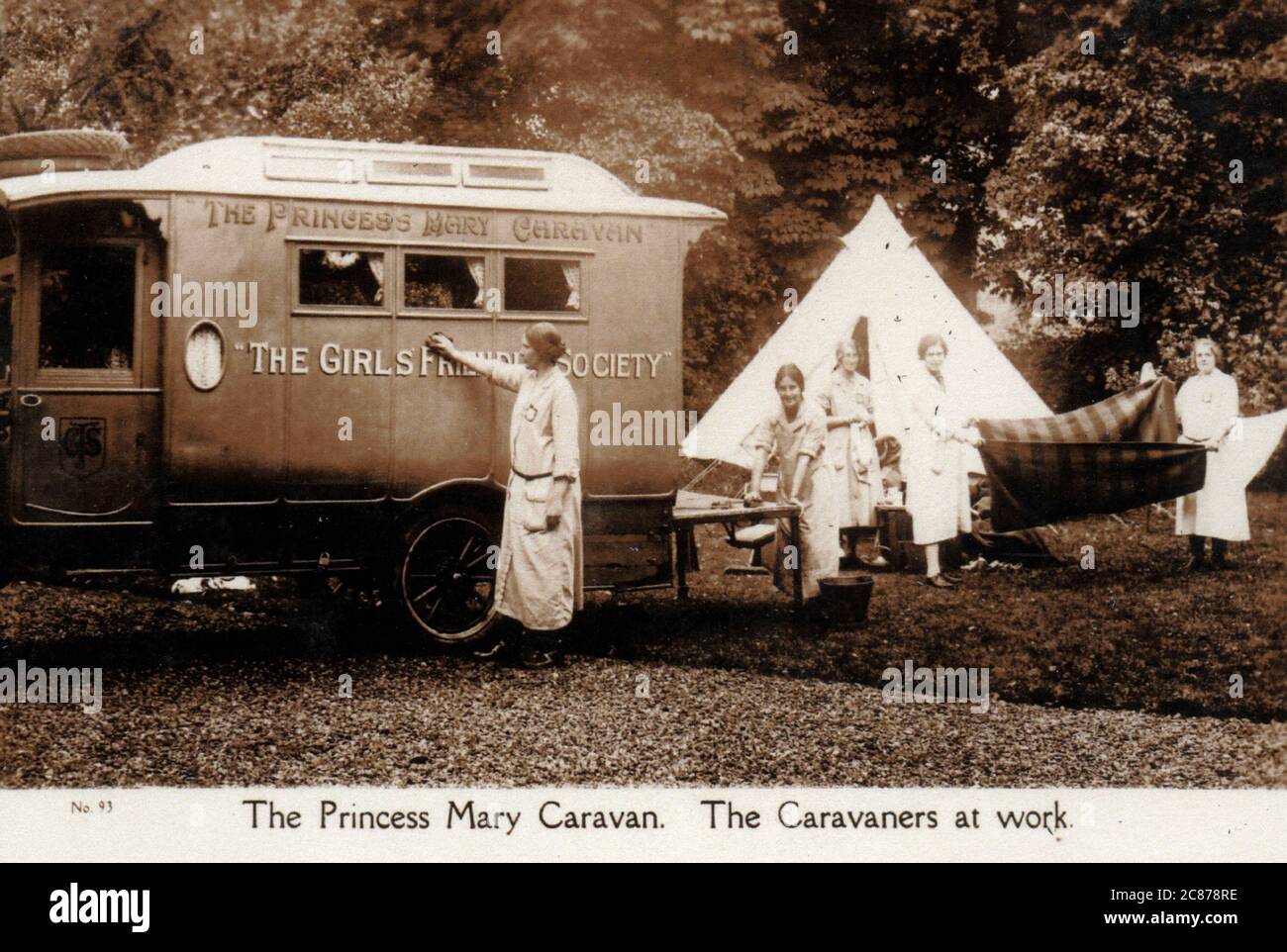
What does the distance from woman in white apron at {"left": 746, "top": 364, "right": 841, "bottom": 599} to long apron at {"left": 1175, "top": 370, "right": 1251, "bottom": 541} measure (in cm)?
176

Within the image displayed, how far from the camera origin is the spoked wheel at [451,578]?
18.1 ft

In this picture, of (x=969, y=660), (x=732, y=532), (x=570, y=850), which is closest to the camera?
(x=570, y=850)

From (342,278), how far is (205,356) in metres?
0.69

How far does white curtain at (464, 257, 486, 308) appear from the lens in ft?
17.6

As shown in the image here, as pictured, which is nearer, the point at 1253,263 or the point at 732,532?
the point at 1253,263

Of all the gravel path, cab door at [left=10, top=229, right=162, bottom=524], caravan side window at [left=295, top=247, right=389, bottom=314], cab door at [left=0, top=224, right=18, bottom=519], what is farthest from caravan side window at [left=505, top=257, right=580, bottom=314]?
cab door at [left=0, top=224, right=18, bottom=519]

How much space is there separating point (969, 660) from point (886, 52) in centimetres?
300

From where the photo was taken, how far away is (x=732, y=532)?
6.26 meters

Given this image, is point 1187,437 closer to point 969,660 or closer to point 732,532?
point 969,660

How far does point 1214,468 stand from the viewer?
228 inches

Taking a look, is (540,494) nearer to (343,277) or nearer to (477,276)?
(477,276)

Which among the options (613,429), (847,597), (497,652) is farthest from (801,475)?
(497,652)

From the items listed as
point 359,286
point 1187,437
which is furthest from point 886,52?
point 359,286

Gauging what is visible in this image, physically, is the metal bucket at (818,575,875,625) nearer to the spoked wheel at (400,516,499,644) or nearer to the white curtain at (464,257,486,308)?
the spoked wheel at (400,516,499,644)
